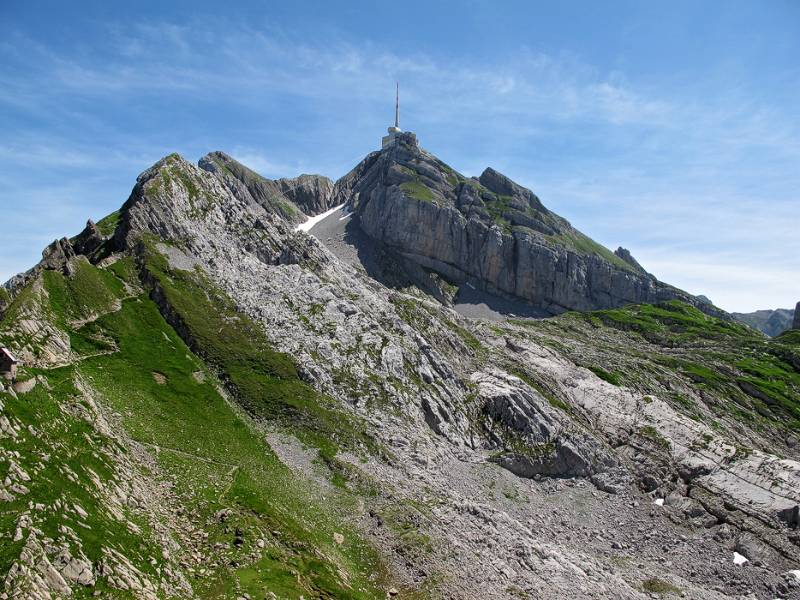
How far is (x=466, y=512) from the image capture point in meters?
56.6

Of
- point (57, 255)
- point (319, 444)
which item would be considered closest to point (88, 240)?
point (57, 255)

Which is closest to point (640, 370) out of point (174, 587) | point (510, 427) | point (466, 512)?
point (510, 427)

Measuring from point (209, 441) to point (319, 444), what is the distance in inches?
493

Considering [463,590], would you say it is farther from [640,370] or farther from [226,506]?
[640,370]

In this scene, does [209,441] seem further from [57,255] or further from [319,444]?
[57,255]

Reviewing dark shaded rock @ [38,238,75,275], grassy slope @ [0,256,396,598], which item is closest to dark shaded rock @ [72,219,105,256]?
dark shaded rock @ [38,238,75,275]

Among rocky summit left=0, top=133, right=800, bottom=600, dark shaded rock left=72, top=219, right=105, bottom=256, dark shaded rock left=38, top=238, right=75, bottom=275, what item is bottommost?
rocky summit left=0, top=133, right=800, bottom=600

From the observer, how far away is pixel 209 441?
2136 inches

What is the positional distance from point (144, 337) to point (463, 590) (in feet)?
163

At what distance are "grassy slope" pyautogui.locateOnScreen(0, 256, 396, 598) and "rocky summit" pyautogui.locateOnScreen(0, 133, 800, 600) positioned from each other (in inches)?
9.5

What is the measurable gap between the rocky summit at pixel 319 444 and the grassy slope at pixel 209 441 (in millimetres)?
241

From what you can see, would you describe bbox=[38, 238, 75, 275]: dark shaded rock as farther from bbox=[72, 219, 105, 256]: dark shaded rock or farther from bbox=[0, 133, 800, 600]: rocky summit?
bbox=[72, 219, 105, 256]: dark shaded rock

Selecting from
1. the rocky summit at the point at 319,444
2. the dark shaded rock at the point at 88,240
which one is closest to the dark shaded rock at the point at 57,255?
the rocky summit at the point at 319,444

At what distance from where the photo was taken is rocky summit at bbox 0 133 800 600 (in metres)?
34.0
